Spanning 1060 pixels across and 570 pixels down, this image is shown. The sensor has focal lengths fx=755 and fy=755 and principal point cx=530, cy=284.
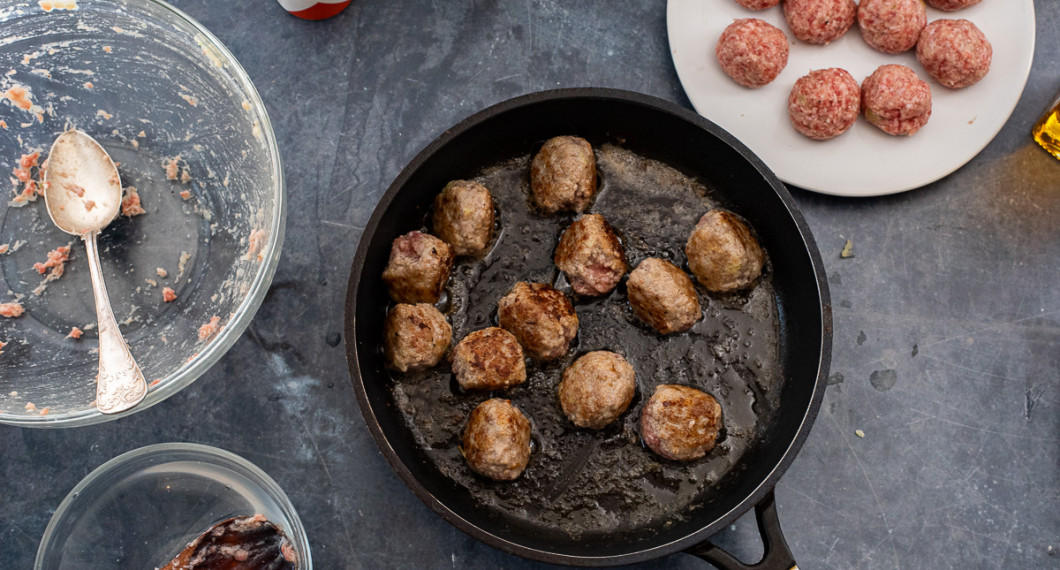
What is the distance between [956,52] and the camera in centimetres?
268

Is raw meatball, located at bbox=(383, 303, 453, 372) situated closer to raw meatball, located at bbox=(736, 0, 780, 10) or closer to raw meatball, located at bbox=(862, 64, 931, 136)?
raw meatball, located at bbox=(736, 0, 780, 10)

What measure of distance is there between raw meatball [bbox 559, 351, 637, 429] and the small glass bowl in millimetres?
1046

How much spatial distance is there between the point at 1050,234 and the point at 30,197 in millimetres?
3755

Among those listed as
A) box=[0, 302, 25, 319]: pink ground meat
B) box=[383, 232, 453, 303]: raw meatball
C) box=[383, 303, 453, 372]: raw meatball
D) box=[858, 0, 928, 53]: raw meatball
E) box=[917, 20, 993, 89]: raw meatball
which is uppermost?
box=[0, 302, 25, 319]: pink ground meat

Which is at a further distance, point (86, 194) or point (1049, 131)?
point (1049, 131)

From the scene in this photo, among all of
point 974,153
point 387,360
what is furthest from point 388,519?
point 974,153

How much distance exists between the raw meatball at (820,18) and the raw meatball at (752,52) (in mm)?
73

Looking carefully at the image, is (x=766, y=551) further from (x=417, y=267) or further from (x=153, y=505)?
(x=153, y=505)

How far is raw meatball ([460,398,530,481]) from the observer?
2.39 metres

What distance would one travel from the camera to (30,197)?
8.80ft

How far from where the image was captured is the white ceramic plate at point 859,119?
2.76 m

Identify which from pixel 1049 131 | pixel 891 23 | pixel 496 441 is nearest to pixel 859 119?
pixel 891 23

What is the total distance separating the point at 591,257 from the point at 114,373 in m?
1.55

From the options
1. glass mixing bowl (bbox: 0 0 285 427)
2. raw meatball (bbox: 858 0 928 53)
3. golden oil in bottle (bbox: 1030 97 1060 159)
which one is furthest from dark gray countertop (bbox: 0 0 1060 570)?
raw meatball (bbox: 858 0 928 53)
